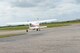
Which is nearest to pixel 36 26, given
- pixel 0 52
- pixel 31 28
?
pixel 31 28

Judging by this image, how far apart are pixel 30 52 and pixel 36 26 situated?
199 feet

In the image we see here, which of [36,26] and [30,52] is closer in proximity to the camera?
[30,52]

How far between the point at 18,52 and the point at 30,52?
0.89m

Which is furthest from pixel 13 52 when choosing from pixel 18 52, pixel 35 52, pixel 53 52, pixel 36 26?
pixel 36 26

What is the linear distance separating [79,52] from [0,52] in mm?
5935

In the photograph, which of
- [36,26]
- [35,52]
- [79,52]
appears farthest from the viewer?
[36,26]

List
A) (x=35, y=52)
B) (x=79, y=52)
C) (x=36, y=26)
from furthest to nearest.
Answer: (x=36, y=26), (x=35, y=52), (x=79, y=52)

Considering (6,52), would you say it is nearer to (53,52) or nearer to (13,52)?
(13,52)

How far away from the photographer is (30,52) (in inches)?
700

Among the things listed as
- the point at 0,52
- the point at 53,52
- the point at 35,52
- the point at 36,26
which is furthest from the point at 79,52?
the point at 36,26

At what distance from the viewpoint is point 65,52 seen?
16.8 metres

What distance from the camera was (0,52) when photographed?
18.6 meters

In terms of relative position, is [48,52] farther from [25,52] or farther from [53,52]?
[25,52]

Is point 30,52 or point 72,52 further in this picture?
point 30,52
